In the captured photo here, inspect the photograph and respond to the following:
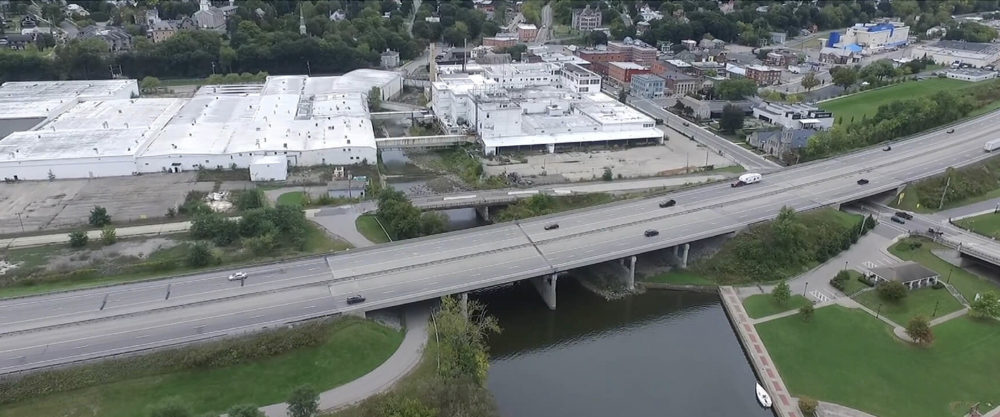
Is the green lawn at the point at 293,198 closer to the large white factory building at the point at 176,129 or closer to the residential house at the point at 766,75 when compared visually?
the large white factory building at the point at 176,129

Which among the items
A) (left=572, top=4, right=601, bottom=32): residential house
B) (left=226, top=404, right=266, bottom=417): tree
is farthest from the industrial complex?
(left=572, top=4, right=601, bottom=32): residential house

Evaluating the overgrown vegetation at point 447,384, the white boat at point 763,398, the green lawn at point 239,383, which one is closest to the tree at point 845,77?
the white boat at point 763,398

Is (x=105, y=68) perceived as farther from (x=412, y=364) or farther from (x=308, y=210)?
(x=412, y=364)

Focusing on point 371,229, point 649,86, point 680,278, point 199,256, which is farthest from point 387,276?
point 649,86

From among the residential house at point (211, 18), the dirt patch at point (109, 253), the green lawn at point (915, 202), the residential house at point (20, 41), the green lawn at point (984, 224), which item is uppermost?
the residential house at point (211, 18)

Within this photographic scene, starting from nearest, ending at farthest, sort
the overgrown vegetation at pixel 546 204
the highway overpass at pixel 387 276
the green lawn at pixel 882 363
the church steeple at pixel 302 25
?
1. the green lawn at pixel 882 363
2. the highway overpass at pixel 387 276
3. the overgrown vegetation at pixel 546 204
4. the church steeple at pixel 302 25

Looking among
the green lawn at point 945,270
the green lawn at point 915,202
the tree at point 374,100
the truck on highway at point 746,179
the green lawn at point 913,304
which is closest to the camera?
the green lawn at point 913,304
